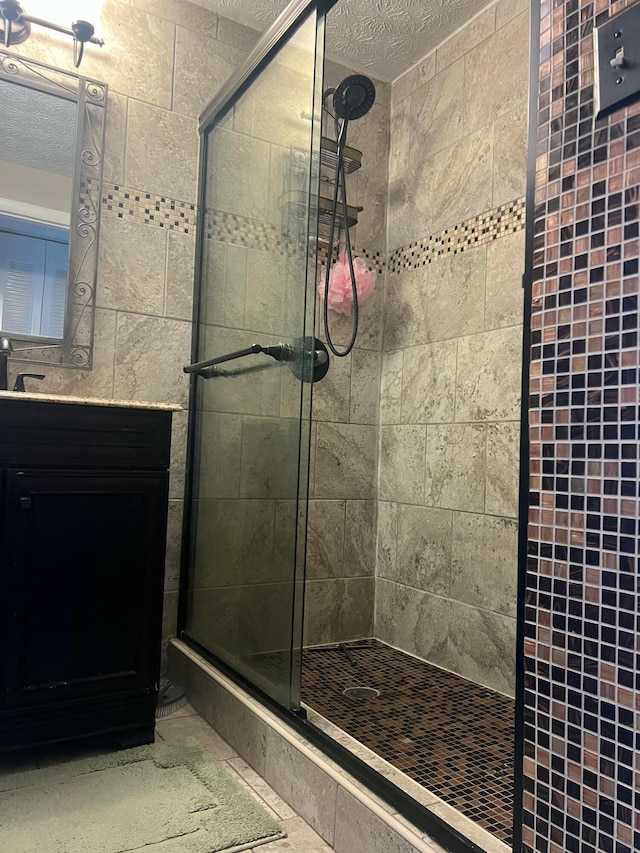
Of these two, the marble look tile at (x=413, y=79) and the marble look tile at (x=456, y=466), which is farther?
the marble look tile at (x=413, y=79)

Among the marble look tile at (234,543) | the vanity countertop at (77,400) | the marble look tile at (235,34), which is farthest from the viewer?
the marble look tile at (235,34)

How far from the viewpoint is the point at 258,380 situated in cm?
190

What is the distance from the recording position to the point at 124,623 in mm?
1777

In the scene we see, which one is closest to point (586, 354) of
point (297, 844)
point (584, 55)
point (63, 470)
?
point (584, 55)

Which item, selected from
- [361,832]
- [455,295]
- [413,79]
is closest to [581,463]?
[361,832]

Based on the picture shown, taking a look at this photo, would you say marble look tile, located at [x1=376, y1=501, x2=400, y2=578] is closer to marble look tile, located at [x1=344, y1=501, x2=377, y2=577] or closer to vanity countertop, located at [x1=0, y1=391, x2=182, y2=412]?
marble look tile, located at [x1=344, y1=501, x2=377, y2=577]

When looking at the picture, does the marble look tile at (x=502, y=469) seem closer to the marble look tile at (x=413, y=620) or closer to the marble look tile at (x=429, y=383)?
the marble look tile at (x=429, y=383)

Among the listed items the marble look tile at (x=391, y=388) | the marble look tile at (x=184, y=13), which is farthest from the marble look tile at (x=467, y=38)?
the marble look tile at (x=391, y=388)

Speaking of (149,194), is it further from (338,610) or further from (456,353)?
(338,610)

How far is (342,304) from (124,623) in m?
1.54

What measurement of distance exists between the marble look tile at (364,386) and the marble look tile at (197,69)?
1153 millimetres

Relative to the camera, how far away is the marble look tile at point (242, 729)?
1.68m

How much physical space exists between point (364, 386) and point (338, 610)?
960 millimetres

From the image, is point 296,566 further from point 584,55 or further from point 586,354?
point 584,55
